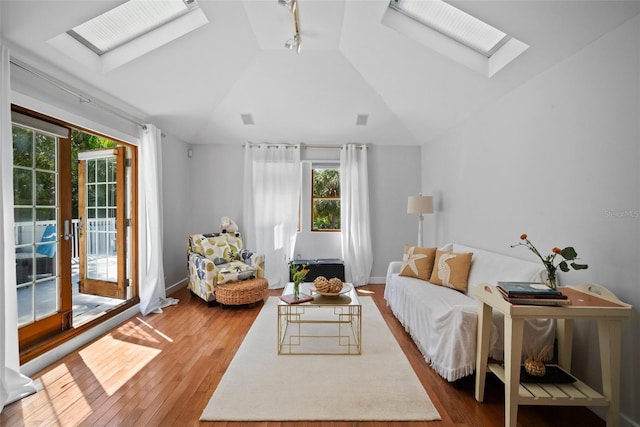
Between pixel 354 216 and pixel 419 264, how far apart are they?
1.68m

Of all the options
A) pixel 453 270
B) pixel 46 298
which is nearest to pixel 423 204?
pixel 453 270

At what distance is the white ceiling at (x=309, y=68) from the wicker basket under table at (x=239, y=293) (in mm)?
2296

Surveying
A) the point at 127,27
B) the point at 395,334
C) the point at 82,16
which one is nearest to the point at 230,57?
the point at 127,27

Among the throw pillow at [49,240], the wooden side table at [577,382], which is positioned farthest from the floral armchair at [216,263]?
the wooden side table at [577,382]

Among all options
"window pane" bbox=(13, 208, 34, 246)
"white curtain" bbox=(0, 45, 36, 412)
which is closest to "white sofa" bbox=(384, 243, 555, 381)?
"white curtain" bbox=(0, 45, 36, 412)

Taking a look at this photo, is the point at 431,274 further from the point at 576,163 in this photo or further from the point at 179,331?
the point at 179,331

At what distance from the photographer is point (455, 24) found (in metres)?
2.73

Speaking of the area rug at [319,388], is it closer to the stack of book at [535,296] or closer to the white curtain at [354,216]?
the stack of book at [535,296]

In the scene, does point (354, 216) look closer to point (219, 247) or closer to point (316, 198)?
point (316, 198)

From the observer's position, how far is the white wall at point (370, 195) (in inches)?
199

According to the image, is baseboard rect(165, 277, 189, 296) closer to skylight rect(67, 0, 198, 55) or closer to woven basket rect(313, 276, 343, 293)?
woven basket rect(313, 276, 343, 293)

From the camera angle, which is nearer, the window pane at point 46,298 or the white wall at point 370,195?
the window pane at point 46,298

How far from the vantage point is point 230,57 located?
3.40 metres

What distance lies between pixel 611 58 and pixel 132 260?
475 cm
